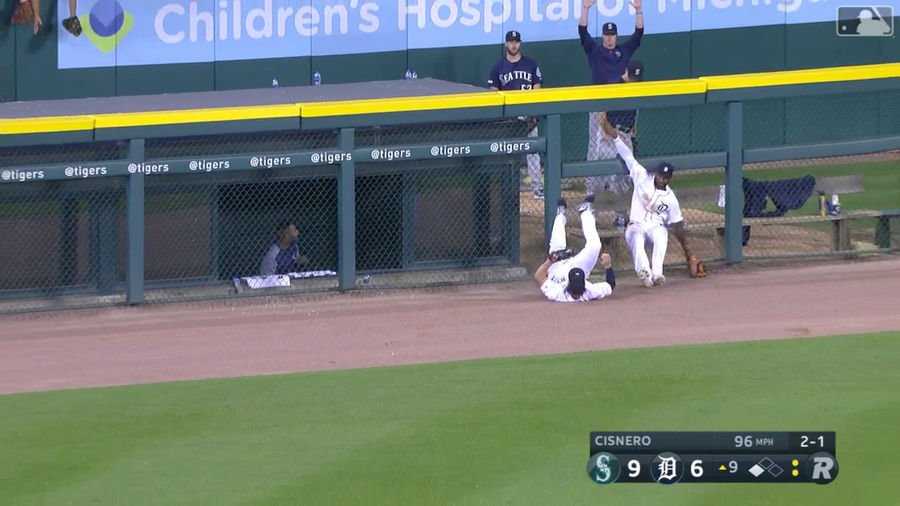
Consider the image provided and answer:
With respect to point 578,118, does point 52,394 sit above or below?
below

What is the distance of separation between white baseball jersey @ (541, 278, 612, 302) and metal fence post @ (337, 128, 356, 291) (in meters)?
1.77

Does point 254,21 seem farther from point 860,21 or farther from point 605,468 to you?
point 605,468

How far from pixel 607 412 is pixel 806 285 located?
4411 mm

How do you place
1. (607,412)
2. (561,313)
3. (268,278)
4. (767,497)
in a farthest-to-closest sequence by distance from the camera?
(268,278) < (561,313) < (607,412) < (767,497)

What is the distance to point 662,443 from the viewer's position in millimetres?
9211

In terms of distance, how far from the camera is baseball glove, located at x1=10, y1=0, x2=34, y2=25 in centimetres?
1800

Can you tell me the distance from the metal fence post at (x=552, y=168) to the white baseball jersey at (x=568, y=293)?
869 mm

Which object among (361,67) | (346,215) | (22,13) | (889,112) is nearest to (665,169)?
(346,215)

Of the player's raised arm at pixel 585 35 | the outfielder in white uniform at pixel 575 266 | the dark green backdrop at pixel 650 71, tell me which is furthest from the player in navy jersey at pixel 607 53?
the outfielder in white uniform at pixel 575 266

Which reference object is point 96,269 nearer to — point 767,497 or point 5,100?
point 5,100

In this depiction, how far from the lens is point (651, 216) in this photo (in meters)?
14.3

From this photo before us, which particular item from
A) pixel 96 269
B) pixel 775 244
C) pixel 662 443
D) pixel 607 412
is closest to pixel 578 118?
pixel 775 244

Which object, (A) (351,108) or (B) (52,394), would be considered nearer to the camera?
(B) (52,394)
